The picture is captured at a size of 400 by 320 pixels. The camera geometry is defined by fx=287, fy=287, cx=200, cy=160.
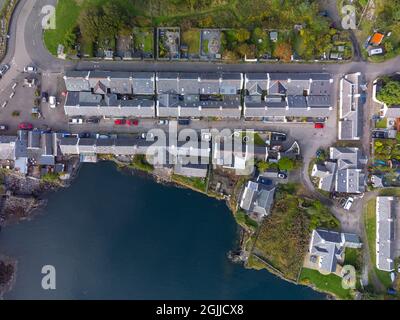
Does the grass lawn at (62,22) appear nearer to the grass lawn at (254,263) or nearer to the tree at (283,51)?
the tree at (283,51)

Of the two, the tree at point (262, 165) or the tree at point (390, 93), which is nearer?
the tree at point (390, 93)

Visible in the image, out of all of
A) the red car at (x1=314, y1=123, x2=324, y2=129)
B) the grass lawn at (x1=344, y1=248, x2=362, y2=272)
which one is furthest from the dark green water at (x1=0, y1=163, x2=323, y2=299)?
the red car at (x1=314, y1=123, x2=324, y2=129)

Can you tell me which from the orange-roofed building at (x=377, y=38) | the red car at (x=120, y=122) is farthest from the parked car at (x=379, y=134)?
the red car at (x=120, y=122)

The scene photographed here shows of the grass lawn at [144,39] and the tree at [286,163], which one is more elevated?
the grass lawn at [144,39]

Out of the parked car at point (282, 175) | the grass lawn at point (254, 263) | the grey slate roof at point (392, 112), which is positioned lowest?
the grass lawn at point (254, 263)

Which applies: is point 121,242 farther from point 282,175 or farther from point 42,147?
point 282,175

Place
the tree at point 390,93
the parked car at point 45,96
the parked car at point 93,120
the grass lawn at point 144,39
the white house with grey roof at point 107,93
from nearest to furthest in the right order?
the tree at point 390,93, the white house with grey roof at point 107,93, the grass lawn at point 144,39, the parked car at point 45,96, the parked car at point 93,120

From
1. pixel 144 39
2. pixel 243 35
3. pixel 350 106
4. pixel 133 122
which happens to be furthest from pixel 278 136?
pixel 144 39

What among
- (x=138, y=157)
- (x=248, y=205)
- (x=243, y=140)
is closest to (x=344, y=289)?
(x=248, y=205)
